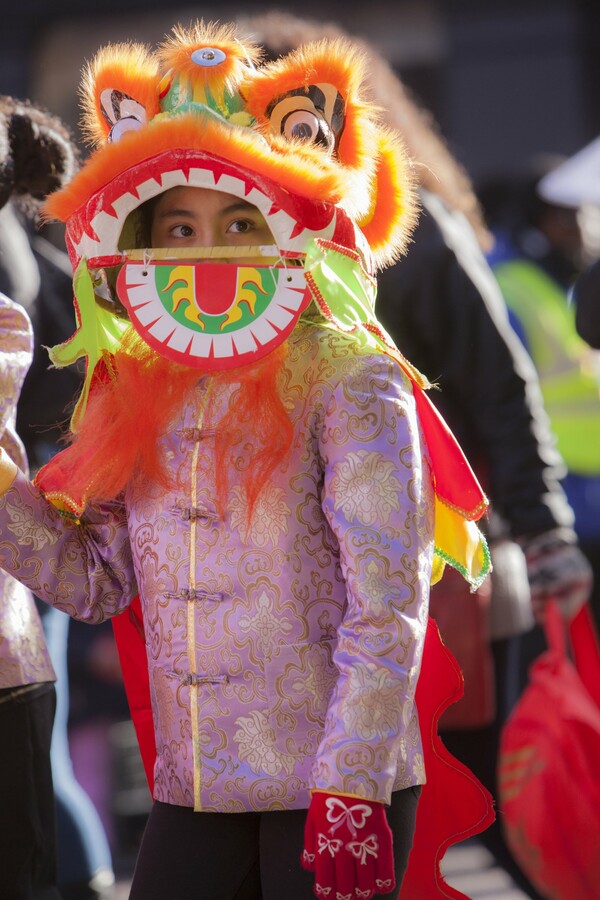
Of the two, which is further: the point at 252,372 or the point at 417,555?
the point at 252,372

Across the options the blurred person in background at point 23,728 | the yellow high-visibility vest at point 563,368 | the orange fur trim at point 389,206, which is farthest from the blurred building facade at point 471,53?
the blurred person in background at point 23,728

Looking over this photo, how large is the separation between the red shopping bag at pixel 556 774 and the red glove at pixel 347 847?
1.61 metres

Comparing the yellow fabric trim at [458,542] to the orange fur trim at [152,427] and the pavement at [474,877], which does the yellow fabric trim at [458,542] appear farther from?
the pavement at [474,877]

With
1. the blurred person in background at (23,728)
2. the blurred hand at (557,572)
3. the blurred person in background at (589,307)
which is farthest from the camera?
the blurred hand at (557,572)

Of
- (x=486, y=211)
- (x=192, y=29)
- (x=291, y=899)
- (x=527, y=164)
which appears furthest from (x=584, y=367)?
(x=291, y=899)

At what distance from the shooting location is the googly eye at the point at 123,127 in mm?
2193

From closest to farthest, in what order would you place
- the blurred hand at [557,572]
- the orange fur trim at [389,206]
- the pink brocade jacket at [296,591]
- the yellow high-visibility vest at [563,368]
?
1. the pink brocade jacket at [296,591]
2. the orange fur trim at [389,206]
3. the blurred hand at [557,572]
4. the yellow high-visibility vest at [563,368]

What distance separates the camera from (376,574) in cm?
194

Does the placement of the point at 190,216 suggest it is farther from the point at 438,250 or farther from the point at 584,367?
the point at 584,367

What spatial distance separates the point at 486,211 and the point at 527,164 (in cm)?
106

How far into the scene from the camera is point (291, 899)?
1961mm

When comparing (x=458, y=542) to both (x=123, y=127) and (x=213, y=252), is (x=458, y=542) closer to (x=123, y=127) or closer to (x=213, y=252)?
(x=213, y=252)

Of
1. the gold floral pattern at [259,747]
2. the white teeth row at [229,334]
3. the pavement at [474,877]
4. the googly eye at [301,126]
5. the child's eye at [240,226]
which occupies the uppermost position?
the googly eye at [301,126]

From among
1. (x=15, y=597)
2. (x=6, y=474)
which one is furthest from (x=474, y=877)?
(x=6, y=474)
